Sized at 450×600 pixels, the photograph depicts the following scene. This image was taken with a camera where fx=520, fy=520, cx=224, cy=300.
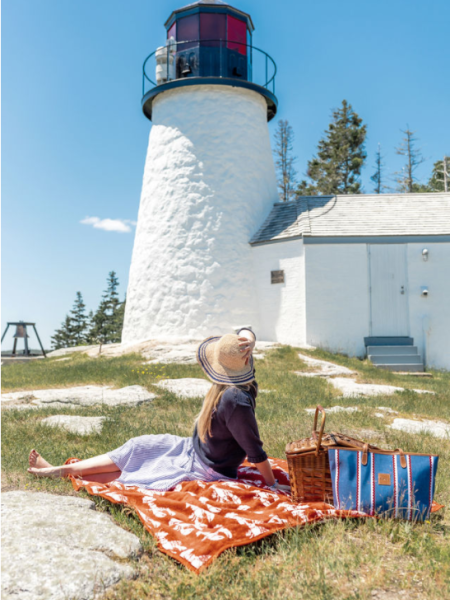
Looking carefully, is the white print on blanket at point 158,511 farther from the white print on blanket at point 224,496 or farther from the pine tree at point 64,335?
the pine tree at point 64,335

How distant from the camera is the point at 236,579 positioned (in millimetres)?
2582

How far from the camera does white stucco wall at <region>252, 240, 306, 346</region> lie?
1490cm

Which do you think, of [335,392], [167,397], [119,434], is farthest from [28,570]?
[335,392]

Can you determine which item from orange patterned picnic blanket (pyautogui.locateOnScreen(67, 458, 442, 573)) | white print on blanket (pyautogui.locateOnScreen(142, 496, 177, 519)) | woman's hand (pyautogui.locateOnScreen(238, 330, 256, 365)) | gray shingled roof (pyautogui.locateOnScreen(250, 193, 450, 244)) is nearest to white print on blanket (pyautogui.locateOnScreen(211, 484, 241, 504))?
orange patterned picnic blanket (pyautogui.locateOnScreen(67, 458, 442, 573))

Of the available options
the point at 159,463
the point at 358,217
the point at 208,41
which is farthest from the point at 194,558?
the point at 208,41

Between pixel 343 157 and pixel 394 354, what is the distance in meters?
19.4

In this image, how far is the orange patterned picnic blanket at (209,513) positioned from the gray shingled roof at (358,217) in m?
11.9

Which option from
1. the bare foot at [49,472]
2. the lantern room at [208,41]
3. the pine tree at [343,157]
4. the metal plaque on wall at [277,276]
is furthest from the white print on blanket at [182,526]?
the pine tree at [343,157]

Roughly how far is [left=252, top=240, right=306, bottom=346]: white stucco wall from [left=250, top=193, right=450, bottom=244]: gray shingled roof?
407 millimetres

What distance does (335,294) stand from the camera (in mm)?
14781

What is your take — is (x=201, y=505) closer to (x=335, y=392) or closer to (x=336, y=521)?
(x=336, y=521)

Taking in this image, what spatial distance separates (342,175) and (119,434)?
28.2 metres

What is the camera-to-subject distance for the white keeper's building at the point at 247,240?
14703 mm

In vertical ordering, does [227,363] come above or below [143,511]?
above
